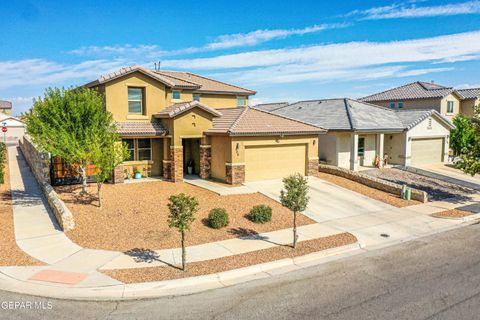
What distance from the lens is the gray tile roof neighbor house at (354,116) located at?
2844 centimetres

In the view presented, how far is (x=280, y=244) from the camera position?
13.7 metres

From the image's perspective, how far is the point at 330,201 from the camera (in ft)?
65.8

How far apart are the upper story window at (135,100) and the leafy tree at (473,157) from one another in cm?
1933

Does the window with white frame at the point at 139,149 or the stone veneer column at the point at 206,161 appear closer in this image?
the window with white frame at the point at 139,149

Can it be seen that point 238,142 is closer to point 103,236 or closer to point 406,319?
point 103,236

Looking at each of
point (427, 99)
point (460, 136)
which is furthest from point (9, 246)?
point (427, 99)

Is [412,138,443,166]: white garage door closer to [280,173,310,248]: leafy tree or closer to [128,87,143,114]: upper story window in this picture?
[280,173,310,248]: leafy tree

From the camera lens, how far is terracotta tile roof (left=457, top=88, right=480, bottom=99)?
147 feet

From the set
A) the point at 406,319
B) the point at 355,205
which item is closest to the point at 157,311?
the point at 406,319

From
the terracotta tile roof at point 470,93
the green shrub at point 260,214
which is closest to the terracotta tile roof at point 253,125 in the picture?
the green shrub at point 260,214

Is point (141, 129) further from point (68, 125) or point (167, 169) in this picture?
point (68, 125)

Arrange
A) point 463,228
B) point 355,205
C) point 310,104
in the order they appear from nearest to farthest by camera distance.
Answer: point 463,228 < point 355,205 < point 310,104

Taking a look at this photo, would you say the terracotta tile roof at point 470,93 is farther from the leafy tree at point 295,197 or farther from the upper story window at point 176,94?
the leafy tree at point 295,197

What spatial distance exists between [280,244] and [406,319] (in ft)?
18.8
